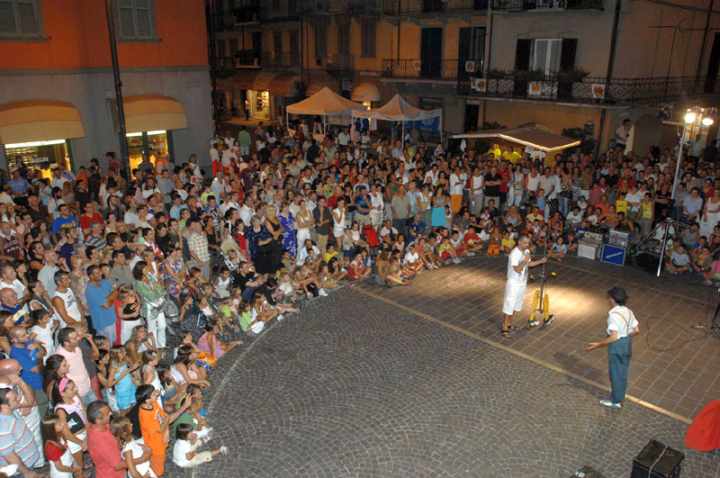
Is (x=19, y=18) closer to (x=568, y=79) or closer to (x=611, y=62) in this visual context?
(x=568, y=79)

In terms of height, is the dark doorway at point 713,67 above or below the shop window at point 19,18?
below

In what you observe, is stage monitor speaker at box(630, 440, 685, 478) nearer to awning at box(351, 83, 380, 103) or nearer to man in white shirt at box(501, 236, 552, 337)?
man in white shirt at box(501, 236, 552, 337)

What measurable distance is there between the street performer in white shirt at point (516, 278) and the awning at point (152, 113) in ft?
45.8

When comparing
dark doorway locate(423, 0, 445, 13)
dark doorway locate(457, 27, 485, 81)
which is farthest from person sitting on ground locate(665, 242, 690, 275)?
dark doorway locate(423, 0, 445, 13)

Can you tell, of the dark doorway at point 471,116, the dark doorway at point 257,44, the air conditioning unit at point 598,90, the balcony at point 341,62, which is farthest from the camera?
the dark doorway at point 257,44

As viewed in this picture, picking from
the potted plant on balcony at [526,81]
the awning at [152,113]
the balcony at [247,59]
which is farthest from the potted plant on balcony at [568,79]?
the balcony at [247,59]

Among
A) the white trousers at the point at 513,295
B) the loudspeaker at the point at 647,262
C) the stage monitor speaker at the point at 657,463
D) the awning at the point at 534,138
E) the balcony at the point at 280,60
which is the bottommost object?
the loudspeaker at the point at 647,262

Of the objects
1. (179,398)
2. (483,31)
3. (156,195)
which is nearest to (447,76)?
(483,31)

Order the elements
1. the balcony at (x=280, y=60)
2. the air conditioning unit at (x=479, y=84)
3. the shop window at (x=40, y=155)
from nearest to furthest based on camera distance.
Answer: the shop window at (x=40, y=155) < the air conditioning unit at (x=479, y=84) < the balcony at (x=280, y=60)

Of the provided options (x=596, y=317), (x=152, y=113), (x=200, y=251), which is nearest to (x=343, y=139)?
(x=152, y=113)

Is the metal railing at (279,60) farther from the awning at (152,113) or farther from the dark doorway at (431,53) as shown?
the awning at (152,113)

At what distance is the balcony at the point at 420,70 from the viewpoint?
2953 centimetres

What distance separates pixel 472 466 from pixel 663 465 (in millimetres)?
2179

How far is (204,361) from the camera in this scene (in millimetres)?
9305
